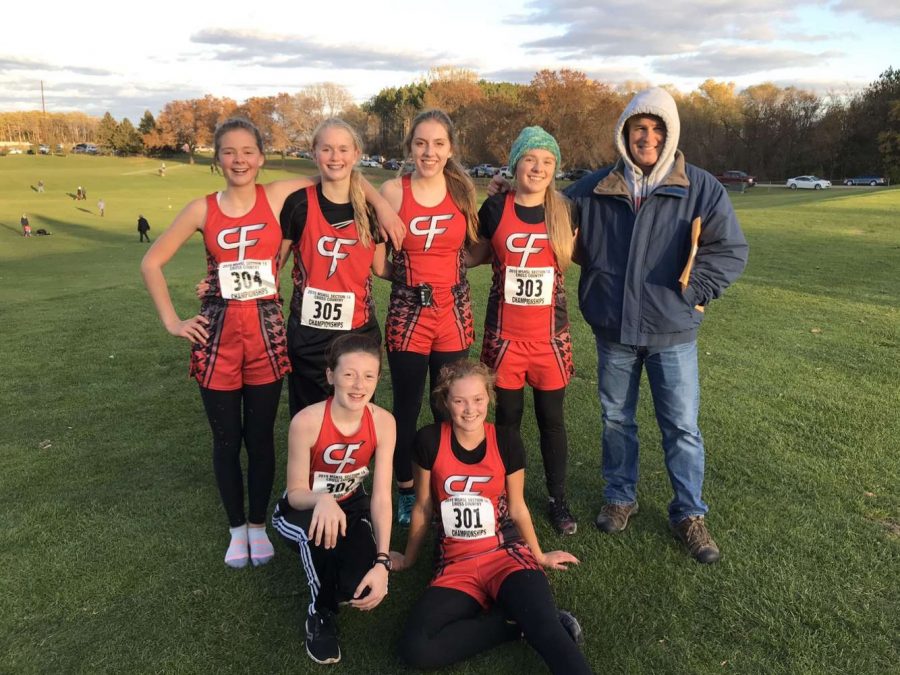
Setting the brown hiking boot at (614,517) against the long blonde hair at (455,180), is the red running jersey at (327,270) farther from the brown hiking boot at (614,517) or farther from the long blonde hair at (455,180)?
the brown hiking boot at (614,517)

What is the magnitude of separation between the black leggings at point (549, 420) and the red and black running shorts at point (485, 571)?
76cm

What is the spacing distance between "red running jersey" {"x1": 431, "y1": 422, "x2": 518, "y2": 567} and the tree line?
28.8m

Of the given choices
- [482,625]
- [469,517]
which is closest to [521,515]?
[469,517]

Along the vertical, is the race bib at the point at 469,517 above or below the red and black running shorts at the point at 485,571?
above

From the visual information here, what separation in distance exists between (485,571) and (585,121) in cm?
4793

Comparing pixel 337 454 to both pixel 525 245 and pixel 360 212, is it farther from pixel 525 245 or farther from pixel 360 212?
pixel 525 245

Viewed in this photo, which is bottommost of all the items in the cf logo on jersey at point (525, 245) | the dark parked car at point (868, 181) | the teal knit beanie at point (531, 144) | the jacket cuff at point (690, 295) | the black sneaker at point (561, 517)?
the black sneaker at point (561, 517)

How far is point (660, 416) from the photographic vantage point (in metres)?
3.42

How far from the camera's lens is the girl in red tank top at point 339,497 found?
263cm

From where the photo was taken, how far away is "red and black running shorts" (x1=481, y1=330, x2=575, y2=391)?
3.35 m

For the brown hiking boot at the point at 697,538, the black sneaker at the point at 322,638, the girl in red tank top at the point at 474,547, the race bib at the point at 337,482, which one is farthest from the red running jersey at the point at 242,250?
the brown hiking boot at the point at 697,538

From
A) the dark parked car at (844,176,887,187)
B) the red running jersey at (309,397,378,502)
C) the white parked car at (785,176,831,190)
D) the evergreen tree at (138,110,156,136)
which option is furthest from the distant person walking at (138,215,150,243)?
the evergreen tree at (138,110,156,136)

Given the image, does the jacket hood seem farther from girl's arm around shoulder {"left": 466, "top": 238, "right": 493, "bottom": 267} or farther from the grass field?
the grass field

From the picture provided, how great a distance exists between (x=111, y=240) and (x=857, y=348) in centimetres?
2519
